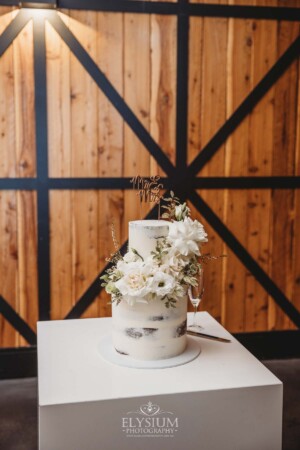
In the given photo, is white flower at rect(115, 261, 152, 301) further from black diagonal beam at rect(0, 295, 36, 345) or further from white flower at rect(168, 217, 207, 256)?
black diagonal beam at rect(0, 295, 36, 345)

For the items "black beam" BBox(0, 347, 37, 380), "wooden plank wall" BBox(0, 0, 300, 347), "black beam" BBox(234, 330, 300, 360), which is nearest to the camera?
"wooden plank wall" BBox(0, 0, 300, 347)

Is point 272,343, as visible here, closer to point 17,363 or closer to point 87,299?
point 87,299

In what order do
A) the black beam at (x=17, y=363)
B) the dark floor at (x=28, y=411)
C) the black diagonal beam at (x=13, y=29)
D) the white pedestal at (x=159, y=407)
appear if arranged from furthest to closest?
the black beam at (x=17, y=363) → the black diagonal beam at (x=13, y=29) → the dark floor at (x=28, y=411) → the white pedestal at (x=159, y=407)

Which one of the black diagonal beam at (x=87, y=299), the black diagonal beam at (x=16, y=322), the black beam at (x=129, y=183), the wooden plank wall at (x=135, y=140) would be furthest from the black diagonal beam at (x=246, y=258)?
the black diagonal beam at (x=16, y=322)

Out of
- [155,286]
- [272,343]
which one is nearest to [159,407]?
[155,286]

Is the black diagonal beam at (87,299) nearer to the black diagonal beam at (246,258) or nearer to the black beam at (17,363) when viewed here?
the black beam at (17,363)

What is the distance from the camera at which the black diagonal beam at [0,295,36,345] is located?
3.55 m

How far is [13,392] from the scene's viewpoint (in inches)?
132

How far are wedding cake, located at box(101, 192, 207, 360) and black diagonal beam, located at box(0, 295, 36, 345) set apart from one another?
1.90 metres

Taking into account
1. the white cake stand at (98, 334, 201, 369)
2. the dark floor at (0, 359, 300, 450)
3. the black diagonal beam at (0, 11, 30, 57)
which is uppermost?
the black diagonal beam at (0, 11, 30, 57)

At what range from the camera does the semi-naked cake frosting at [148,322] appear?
176cm

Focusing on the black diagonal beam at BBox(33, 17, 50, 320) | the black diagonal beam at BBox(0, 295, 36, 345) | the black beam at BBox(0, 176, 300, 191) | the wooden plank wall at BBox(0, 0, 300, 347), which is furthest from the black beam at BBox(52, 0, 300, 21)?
the black diagonal beam at BBox(0, 295, 36, 345)

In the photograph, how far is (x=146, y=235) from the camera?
5.97 ft

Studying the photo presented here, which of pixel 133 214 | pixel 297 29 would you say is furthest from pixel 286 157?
pixel 133 214
